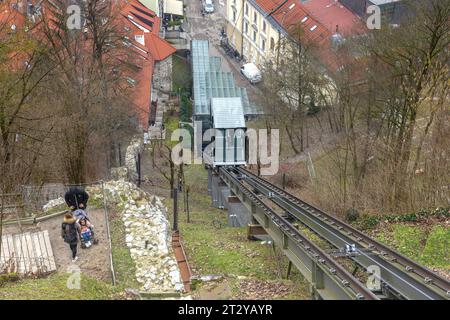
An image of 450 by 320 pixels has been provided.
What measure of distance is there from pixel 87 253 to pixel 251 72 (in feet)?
120

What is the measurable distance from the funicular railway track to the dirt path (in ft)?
13.2

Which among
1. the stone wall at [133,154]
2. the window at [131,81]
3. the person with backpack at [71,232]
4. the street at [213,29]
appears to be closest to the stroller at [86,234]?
the person with backpack at [71,232]

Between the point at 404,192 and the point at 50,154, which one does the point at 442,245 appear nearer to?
the point at 404,192

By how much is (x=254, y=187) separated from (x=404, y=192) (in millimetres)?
4967

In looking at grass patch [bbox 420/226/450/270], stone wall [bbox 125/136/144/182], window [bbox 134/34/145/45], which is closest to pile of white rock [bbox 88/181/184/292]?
grass patch [bbox 420/226/450/270]

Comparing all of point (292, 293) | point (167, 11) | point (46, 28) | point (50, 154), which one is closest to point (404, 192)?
point (292, 293)

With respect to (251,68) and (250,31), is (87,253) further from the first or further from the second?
(250,31)

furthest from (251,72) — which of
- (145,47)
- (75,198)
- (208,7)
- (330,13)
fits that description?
(75,198)

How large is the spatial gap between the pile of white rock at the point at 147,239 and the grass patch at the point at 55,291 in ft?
5.46

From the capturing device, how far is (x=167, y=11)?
189ft

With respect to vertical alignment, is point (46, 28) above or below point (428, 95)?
above

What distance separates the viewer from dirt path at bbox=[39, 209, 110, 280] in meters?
11.6

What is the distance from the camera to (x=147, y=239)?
44.1 feet

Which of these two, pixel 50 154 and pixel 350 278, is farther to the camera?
pixel 50 154
